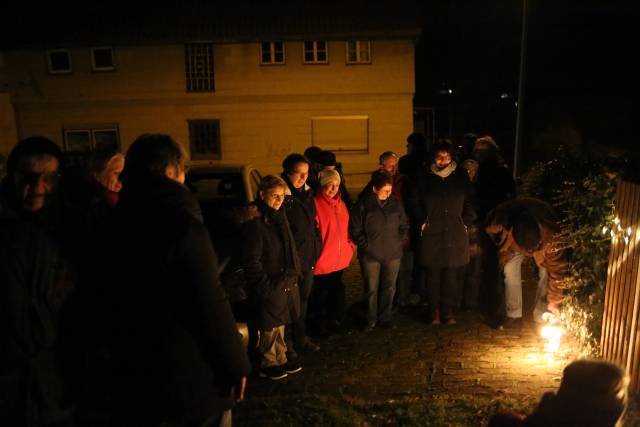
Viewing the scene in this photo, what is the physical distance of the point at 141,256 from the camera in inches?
98.2

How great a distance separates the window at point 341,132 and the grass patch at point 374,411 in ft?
65.2

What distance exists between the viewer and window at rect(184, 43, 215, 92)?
2442cm

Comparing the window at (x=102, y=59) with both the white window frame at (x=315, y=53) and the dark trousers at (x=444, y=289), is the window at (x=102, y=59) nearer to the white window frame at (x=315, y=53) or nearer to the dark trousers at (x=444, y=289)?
the white window frame at (x=315, y=53)

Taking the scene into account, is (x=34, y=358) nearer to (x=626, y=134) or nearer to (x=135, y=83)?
(x=135, y=83)

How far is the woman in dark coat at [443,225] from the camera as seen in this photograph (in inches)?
251

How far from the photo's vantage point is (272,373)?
17.3 ft

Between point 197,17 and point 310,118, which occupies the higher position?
point 197,17

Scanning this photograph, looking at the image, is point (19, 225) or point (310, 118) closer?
point (19, 225)

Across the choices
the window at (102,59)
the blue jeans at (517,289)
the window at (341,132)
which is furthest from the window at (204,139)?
the blue jeans at (517,289)

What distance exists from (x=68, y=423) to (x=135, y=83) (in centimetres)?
2374

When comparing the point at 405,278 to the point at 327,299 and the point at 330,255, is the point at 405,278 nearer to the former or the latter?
the point at 327,299

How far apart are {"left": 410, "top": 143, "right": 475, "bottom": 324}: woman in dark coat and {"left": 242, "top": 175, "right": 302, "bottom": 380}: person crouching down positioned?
187cm

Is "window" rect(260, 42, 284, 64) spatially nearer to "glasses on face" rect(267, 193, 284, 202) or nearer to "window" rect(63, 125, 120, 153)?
"window" rect(63, 125, 120, 153)

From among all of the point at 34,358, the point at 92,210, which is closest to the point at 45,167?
the point at 92,210
